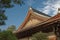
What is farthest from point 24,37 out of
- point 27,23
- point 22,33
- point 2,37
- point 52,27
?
point 2,37

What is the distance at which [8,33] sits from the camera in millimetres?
9828

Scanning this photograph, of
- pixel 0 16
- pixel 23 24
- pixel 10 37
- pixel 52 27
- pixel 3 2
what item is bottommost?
pixel 10 37

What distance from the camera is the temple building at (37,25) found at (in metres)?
17.9

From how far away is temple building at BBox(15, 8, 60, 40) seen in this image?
17928 millimetres

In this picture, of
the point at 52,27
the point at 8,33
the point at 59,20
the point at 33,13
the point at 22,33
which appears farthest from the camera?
the point at 33,13

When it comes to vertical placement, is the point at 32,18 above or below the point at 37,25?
above

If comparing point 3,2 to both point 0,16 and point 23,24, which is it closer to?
point 0,16

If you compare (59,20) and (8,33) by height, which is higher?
(59,20)

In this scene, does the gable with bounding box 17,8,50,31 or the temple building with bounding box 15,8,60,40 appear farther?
the gable with bounding box 17,8,50,31

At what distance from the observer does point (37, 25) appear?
19.1m

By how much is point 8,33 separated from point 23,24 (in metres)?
14.6

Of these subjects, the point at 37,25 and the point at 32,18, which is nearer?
the point at 37,25

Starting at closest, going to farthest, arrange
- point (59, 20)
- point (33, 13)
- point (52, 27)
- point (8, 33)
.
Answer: point (8, 33) < point (59, 20) < point (52, 27) < point (33, 13)

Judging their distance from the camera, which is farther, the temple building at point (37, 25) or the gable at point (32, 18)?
the gable at point (32, 18)
